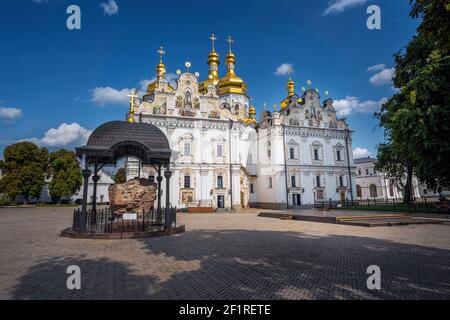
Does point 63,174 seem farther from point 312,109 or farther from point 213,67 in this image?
point 312,109

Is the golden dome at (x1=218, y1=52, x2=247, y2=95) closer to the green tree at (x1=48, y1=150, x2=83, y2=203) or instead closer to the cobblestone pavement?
the green tree at (x1=48, y1=150, x2=83, y2=203)

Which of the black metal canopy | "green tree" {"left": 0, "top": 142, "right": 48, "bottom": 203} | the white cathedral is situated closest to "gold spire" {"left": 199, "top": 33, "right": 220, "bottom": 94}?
the white cathedral

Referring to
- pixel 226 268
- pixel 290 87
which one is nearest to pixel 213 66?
pixel 290 87

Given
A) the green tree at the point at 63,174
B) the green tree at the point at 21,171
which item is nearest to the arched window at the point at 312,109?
the green tree at the point at 63,174

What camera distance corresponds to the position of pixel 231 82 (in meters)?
48.7

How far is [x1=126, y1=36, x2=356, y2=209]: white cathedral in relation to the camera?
34438mm

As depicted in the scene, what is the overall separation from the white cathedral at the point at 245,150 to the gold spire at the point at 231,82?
7566 mm

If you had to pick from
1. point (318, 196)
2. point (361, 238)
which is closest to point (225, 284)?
point (361, 238)

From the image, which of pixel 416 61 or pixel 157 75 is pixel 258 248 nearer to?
pixel 416 61

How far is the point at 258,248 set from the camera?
31.2ft

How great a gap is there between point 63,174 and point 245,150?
32.5m

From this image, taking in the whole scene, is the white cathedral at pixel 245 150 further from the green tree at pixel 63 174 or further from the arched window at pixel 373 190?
the arched window at pixel 373 190

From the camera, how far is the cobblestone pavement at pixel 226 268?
5.12 metres

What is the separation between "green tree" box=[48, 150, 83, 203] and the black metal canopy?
3852 centimetres
